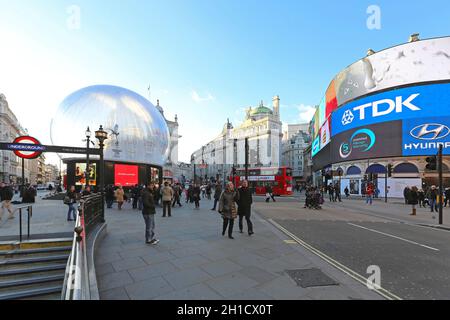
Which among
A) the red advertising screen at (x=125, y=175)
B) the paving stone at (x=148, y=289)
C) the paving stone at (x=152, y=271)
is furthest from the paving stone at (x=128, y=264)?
the red advertising screen at (x=125, y=175)

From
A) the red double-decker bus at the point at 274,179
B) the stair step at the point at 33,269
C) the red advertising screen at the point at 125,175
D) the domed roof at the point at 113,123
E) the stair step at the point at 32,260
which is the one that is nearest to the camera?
the stair step at the point at 33,269

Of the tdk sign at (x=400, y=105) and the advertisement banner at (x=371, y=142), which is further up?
the tdk sign at (x=400, y=105)

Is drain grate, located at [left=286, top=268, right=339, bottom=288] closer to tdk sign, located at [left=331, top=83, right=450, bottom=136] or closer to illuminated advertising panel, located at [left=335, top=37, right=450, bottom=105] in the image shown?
tdk sign, located at [left=331, top=83, right=450, bottom=136]

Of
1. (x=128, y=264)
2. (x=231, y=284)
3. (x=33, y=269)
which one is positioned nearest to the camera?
(x=231, y=284)

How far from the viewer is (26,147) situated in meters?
8.95

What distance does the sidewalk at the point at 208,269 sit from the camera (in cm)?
372

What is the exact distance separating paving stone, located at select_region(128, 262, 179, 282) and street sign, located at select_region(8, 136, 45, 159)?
299 inches

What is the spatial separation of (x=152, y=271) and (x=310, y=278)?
3.16 m

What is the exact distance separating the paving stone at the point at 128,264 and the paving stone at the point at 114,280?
0.26 metres

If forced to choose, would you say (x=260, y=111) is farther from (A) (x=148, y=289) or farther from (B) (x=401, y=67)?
(A) (x=148, y=289)

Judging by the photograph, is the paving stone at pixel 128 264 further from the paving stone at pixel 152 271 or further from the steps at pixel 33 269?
the steps at pixel 33 269

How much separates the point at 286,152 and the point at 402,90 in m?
70.7

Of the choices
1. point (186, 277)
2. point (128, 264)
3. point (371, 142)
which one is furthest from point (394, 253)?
point (371, 142)
